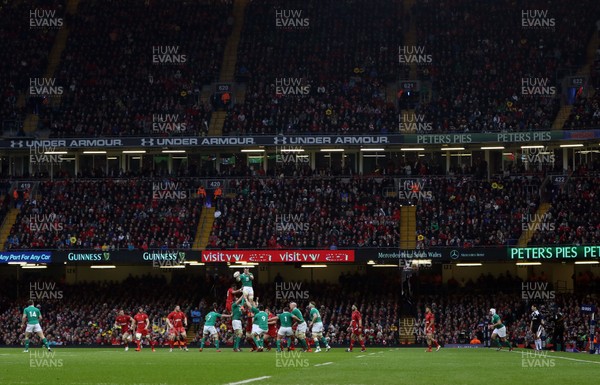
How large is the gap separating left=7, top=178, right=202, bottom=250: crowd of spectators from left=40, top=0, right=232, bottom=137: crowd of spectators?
3448 mm

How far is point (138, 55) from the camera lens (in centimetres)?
6925

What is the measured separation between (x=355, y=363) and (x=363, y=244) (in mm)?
28474

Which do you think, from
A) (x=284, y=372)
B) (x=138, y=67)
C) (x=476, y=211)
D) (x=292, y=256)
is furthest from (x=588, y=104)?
(x=284, y=372)

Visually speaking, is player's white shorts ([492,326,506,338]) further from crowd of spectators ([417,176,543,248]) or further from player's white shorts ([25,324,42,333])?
player's white shorts ([25,324,42,333])

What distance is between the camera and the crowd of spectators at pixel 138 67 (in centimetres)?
6506

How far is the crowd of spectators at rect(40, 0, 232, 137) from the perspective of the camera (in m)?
65.1

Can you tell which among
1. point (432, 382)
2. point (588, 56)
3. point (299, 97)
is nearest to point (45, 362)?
point (432, 382)

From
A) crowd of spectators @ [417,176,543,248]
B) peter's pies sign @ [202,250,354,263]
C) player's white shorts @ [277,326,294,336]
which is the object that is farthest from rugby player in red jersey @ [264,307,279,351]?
crowd of spectators @ [417,176,543,248]

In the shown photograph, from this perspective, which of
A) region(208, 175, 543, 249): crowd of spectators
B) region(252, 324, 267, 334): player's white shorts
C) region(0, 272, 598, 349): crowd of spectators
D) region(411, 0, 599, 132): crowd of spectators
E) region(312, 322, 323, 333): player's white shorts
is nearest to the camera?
region(252, 324, 267, 334): player's white shorts

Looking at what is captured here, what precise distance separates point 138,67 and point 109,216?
12180 millimetres

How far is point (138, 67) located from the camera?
6856cm

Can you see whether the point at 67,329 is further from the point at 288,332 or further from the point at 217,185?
the point at 288,332

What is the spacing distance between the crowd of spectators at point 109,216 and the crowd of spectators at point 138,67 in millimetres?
3448

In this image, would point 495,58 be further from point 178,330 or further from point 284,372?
point 284,372
